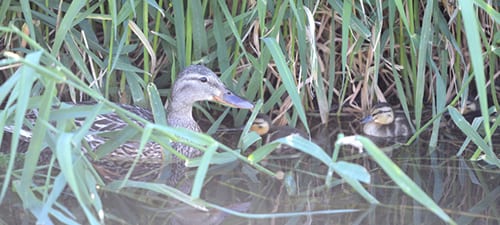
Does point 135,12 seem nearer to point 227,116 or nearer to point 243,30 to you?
point 243,30

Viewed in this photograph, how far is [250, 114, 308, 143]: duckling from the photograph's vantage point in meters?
3.94

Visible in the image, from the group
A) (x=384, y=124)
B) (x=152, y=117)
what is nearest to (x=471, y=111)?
(x=384, y=124)

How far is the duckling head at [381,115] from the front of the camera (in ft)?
13.3

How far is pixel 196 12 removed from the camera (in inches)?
145

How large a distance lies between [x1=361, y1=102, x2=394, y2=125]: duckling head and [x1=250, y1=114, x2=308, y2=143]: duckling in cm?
31

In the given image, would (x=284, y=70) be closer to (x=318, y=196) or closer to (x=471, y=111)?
(x=318, y=196)

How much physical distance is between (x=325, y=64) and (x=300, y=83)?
11.8 inches

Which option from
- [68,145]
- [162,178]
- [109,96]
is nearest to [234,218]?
[162,178]

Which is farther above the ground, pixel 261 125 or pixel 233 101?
pixel 233 101

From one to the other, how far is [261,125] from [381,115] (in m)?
0.50

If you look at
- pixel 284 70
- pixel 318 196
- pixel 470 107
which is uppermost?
pixel 284 70

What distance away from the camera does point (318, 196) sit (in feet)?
10.8

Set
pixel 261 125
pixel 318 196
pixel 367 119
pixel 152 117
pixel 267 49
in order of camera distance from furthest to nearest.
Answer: pixel 367 119 < pixel 261 125 < pixel 152 117 < pixel 267 49 < pixel 318 196

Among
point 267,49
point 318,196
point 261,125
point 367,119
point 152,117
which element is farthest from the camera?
point 367,119
